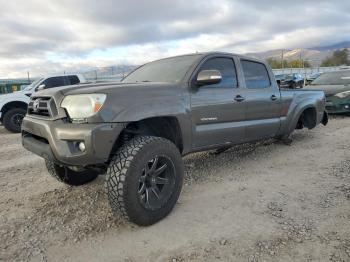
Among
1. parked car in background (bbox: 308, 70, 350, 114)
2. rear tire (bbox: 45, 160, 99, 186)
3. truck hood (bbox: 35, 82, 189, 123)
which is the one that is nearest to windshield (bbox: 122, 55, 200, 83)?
truck hood (bbox: 35, 82, 189, 123)

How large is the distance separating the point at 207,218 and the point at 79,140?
1457 mm

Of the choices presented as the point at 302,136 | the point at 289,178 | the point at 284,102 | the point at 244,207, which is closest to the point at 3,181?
the point at 244,207

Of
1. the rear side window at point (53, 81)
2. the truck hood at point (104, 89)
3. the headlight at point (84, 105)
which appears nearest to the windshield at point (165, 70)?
the truck hood at point (104, 89)

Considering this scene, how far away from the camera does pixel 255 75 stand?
5.30 m

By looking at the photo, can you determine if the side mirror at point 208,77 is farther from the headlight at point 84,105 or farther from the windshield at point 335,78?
the windshield at point 335,78

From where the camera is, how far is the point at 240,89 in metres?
4.77

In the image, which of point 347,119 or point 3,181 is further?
point 347,119

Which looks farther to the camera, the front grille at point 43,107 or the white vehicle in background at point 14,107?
the white vehicle in background at point 14,107

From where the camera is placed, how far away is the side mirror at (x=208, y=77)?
3881 mm

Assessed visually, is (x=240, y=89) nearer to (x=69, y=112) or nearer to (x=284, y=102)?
(x=284, y=102)

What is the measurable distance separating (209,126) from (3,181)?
2.98 meters

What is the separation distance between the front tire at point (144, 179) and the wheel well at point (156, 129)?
0.21 m

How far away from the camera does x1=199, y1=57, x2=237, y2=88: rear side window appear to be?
4.49m

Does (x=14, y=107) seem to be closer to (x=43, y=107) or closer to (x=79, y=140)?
(x=43, y=107)
